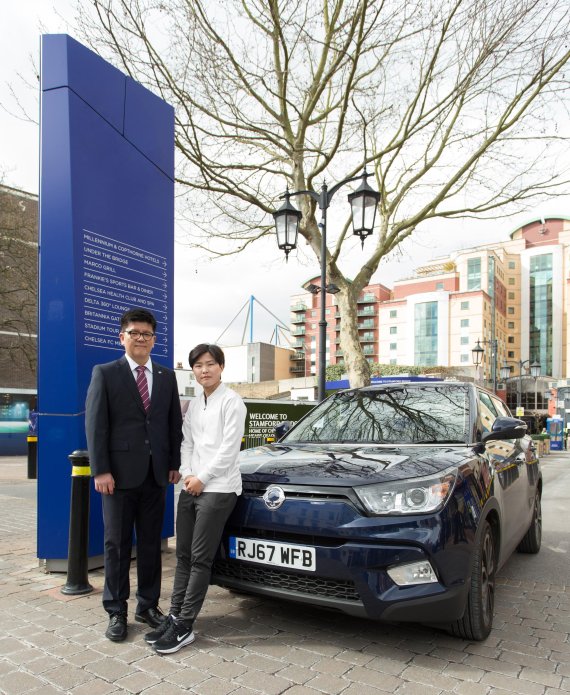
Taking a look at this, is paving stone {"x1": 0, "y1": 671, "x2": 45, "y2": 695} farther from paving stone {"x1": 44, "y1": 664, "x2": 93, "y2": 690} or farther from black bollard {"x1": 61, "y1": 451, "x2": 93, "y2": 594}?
black bollard {"x1": 61, "y1": 451, "x2": 93, "y2": 594}

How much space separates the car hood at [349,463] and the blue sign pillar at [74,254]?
5.43 feet

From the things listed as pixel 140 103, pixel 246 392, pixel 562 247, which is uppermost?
pixel 562 247

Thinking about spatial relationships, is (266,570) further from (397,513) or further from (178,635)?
(397,513)

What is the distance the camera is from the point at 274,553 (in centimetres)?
308

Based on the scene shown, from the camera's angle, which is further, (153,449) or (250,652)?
(153,449)

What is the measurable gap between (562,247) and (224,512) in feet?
320

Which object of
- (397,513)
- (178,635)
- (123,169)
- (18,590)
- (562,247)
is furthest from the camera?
(562,247)

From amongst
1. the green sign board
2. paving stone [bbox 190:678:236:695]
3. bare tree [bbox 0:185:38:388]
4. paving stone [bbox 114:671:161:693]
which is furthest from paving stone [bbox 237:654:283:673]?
bare tree [bbox 0:185:38:388]

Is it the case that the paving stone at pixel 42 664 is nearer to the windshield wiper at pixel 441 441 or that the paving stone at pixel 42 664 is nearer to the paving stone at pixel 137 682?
the paving stone at pixel 137 682

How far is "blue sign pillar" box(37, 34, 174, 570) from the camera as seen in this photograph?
174 inches

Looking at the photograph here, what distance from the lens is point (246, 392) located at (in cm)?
7662

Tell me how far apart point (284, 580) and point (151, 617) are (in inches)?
36.2

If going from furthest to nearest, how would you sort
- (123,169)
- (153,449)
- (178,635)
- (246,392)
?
(246,392), (123,169), (153,449), (178,635)

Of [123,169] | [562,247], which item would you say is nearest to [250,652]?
[123,169]
